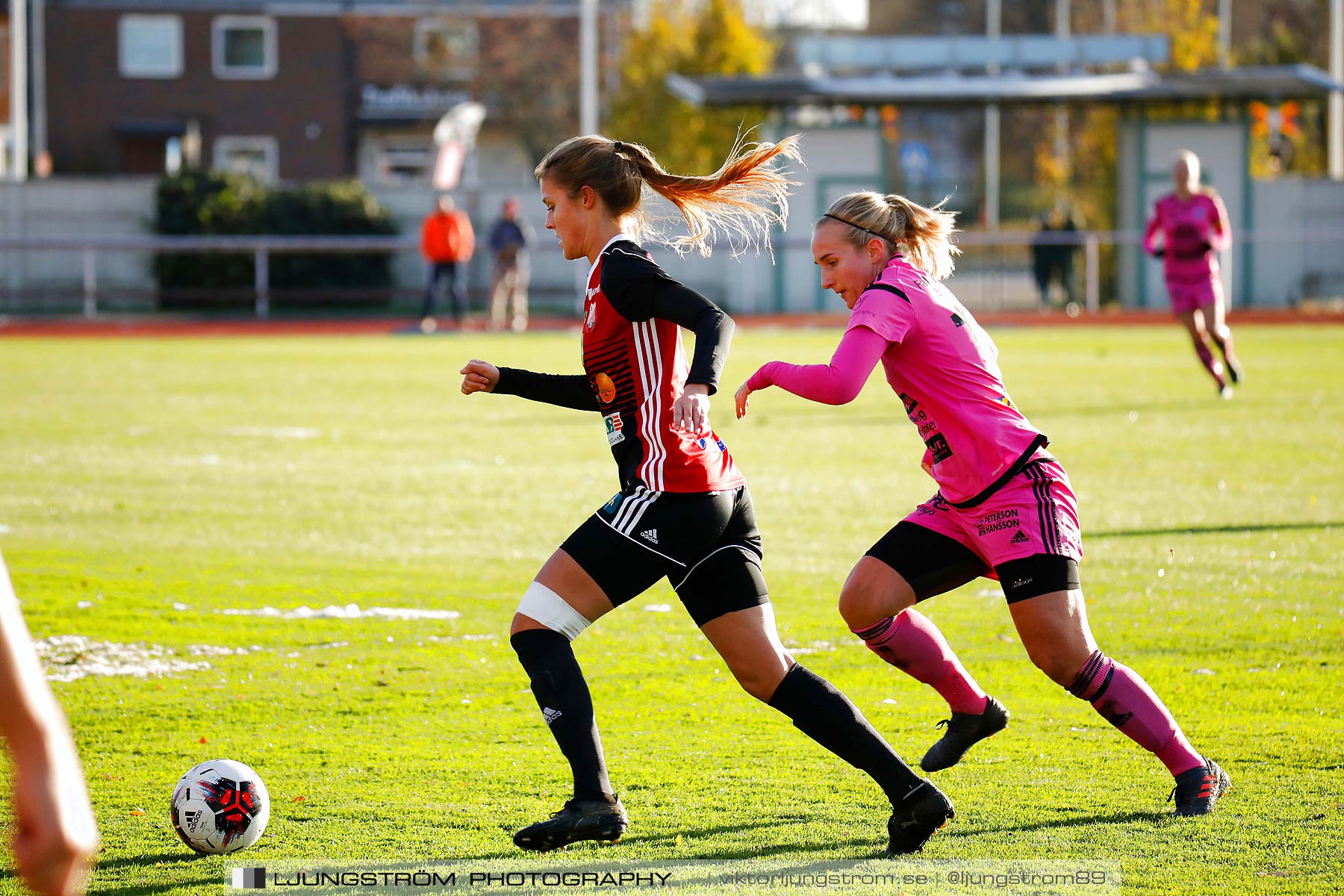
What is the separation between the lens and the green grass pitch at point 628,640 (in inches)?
168

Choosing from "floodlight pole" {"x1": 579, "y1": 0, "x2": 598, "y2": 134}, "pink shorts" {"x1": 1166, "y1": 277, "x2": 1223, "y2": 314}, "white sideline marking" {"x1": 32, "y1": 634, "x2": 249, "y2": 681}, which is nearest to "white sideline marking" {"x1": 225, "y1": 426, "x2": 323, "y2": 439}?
"white sideline marking" {"x1": 32, "y1": 634, "x2": 249, "y2": 681}

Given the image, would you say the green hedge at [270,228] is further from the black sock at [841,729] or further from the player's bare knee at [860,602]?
the black sock at [841,729]

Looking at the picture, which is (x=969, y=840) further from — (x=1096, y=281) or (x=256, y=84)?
(x=256, y=84)

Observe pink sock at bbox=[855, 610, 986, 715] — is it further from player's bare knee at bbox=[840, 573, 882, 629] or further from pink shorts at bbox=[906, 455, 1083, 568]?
pink shorts at bbox=[906, 455, 1083, 568]

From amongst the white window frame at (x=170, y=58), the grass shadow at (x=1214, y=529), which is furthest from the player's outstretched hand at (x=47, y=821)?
the white window frame at (x=170, y=58)

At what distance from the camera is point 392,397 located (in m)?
17.0

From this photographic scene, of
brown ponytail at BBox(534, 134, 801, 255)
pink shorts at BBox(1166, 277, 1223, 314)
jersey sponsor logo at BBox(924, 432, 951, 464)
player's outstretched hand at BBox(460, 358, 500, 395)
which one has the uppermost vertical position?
brown ponytail at BBox(534, 134, 801, 255)

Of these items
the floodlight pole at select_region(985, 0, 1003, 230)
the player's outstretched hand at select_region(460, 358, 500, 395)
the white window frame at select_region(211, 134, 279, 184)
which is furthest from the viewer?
the white window frame at select_region(211, 134, 279, 184)

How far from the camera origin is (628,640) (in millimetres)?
6641

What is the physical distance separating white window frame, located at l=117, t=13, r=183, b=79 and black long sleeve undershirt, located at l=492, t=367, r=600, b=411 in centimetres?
5296

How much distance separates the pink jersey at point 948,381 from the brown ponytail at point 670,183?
38 cm

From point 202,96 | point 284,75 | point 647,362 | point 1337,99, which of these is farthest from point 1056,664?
point 202,96

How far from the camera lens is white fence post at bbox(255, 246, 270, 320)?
31.9m

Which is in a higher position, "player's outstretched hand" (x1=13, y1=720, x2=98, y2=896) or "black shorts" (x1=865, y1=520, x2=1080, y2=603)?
"player's outstretched hand" (x1=13, y1=720, x2=98, y2=896)
